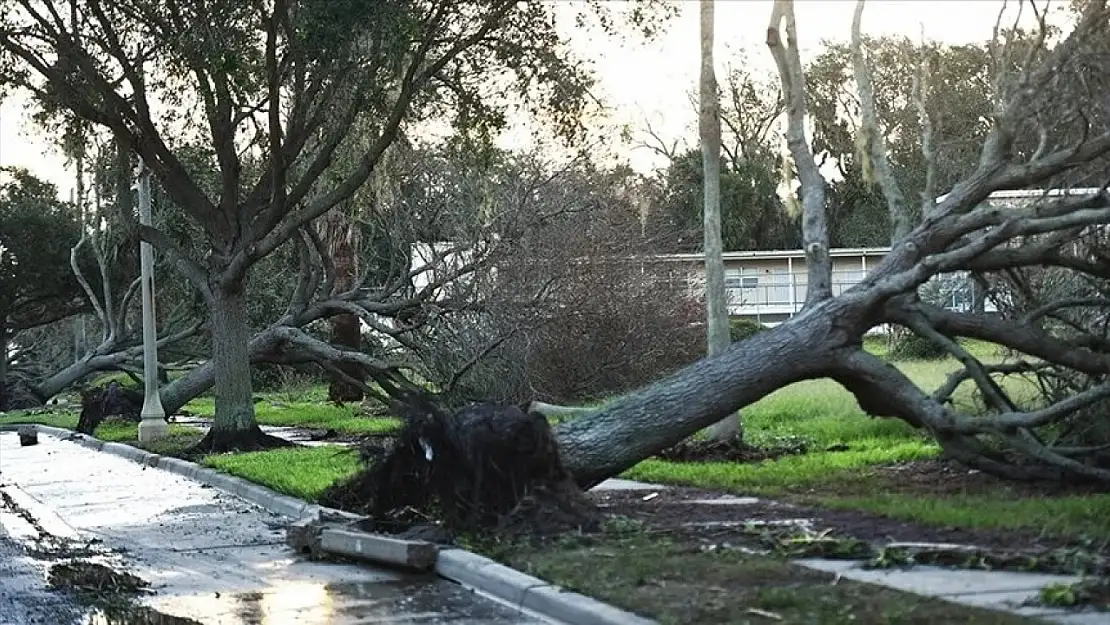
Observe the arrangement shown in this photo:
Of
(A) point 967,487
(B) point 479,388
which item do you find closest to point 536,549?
(A) point 967,487

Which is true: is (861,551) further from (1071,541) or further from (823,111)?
(823,111)

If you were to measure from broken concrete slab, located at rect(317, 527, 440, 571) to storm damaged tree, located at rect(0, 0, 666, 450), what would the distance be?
7737 mm

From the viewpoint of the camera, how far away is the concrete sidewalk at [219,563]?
9625 mm

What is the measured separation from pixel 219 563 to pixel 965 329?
736 cm

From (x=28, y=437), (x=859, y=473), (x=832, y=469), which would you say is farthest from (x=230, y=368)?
(x=859, y=473)

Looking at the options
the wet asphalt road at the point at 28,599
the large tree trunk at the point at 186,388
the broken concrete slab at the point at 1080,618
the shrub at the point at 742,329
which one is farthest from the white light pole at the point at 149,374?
the broken concrete slab at the point at 1080,618

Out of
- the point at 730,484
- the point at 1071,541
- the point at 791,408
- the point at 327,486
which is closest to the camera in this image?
the point at 1071,541

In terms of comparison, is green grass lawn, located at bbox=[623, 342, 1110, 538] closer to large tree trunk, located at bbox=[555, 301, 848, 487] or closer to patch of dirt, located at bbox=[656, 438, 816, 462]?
patch of dirt, located at bbox=[656, 438, 816, 462]

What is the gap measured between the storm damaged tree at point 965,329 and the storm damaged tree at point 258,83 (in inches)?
249

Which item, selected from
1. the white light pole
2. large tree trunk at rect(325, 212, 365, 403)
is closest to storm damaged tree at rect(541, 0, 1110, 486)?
the white light pole

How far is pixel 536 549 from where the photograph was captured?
35.6ft

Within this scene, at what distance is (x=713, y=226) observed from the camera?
1802 centimetres

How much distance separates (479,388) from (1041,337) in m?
11.9

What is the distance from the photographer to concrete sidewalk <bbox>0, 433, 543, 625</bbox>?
962 centimetres
